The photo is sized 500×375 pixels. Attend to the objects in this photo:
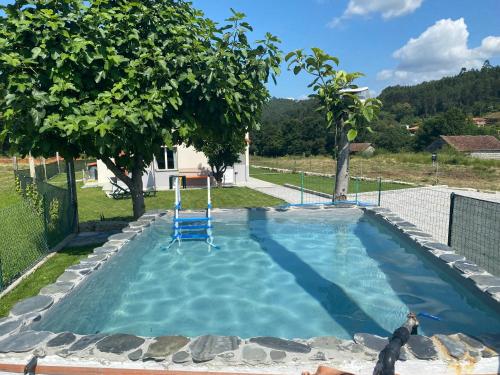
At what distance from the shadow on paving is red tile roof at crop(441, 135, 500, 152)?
207ft

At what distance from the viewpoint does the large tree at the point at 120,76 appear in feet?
21.1

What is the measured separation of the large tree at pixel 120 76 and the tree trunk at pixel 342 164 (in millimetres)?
3282

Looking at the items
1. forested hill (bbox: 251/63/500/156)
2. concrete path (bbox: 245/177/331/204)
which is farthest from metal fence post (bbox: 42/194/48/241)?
forested hill (bbox: 251/63/500/156)

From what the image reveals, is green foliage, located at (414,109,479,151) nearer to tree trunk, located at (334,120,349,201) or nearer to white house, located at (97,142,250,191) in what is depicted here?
white house, located at (97,142,250,191)

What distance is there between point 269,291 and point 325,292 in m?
1.05

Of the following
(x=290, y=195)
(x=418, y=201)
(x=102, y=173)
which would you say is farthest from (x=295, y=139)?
(x=418, y=201)

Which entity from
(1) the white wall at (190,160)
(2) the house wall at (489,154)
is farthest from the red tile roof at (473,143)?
(1) the white wall at (190,160)

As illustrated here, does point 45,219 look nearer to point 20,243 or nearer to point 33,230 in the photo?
point 33,230

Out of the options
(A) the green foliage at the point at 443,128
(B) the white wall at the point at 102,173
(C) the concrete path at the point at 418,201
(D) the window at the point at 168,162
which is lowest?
(C) the concrete path at the point at 418,201

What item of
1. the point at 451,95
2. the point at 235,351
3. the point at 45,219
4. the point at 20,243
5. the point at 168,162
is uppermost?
the point at 451,95

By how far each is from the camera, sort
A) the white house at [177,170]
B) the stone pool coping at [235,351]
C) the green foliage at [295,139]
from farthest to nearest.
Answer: the green foliage at [295,139] → the white house at [177,170] → the stone pool coping at [235,351]

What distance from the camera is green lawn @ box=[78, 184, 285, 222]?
1472cm

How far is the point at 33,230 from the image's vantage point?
8.83m

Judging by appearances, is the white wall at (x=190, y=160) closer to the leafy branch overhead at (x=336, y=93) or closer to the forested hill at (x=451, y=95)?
the leafy branch overhead at (x=336, y=93)
